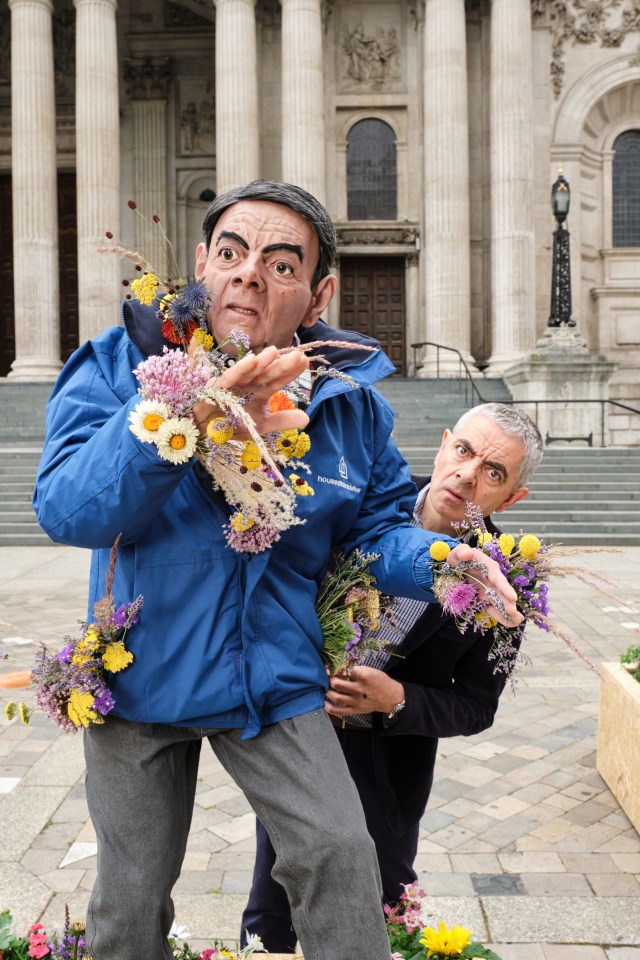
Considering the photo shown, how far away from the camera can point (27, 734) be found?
206 inches

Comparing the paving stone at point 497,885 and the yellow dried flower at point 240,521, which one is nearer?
the yellow dried flower at point 240,521

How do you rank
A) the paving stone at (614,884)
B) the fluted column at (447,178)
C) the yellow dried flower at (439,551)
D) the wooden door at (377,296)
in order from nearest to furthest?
the yellow dried flower at (439,551) < the paving stone at (614,884) < the fluted column at (447,178) < the wooden door at (377,296)

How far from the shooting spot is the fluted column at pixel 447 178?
2247cm

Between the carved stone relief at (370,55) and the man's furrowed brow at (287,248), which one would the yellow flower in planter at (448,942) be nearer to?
the man's furrowed brow at (287,248)

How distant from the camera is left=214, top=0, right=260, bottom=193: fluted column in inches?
877

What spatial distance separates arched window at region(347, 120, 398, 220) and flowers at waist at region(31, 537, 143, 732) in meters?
24.3

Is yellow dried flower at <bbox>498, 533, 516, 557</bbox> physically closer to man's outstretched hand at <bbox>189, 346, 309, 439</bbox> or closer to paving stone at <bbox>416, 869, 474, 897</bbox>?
man's outstretched hand at <bbox>189, 346, 309, 439</bbox>

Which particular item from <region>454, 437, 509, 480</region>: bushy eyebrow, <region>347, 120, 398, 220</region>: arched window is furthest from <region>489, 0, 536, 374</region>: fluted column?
<region>454, 437, 509, 480</region>: bushy eyebrow

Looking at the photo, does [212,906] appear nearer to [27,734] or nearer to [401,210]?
[27,734]

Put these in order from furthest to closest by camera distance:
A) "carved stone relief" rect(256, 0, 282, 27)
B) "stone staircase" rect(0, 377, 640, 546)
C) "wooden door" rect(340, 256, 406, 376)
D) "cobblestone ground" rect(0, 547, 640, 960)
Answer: "wooden door" rect(340, 256, 406, 376) → "carved stone relief" rect(256, 0, 282, 27) → "stone staircase" rect(0, 377, 640, 546) → "cobblestone ground" rect(0, 547, 640, 960)

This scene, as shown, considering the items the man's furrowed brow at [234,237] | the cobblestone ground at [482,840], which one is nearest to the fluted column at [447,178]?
the cobblestone ground at [482,840]

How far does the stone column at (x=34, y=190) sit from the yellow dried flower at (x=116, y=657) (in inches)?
854

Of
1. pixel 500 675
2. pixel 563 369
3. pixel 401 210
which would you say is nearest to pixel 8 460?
pixel 563 369

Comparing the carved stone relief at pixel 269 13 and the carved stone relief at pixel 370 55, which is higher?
the carved stone relief at pixel 269 13
